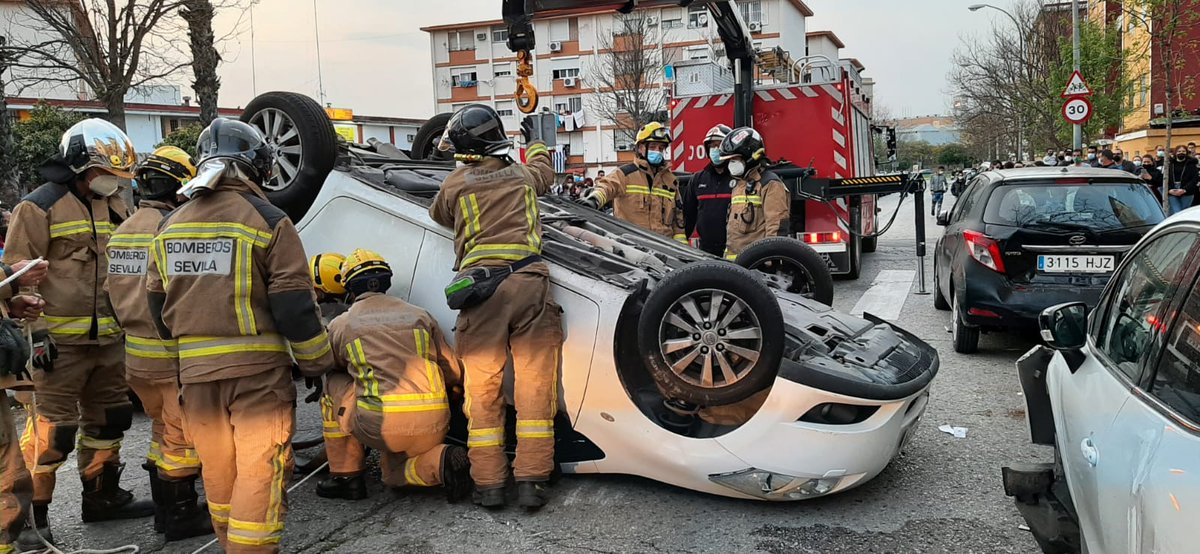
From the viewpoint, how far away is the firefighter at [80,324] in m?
4.00

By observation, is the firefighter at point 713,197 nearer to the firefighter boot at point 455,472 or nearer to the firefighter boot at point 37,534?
the firefighter boot at point 455,472

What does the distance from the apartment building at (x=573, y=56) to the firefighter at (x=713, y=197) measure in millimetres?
45792

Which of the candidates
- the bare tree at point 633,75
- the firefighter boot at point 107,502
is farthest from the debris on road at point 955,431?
the bare tree at point 633,75

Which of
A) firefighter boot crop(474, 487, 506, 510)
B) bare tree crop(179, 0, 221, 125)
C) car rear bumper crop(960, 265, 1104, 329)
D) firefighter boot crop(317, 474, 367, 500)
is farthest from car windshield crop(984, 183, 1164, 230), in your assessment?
bare tree crop(179, 0, 221, 125)

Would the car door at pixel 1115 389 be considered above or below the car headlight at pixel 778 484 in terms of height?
above

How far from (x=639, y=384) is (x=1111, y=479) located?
202 centimetres

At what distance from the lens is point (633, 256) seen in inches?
183

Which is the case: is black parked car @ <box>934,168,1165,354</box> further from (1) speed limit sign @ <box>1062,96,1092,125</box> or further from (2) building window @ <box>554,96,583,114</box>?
(2) building window @ <box>554,96,583,114</box>

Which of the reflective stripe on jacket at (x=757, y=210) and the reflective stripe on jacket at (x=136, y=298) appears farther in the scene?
the reflective stripe on jacket at (x=757, y=210)

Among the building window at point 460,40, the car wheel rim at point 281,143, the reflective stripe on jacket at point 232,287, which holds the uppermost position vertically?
the building window at point 460,40

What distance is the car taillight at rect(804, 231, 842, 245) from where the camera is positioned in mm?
10609

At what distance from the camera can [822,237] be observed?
34.9 feet

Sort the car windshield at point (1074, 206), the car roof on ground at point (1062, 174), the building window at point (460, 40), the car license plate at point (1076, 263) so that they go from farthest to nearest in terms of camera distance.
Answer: the building window at point (460, 40), the car roof on ground at point (1062, 174), the car windshield at point (1074, 206), the car license plate at point (1076, 263)

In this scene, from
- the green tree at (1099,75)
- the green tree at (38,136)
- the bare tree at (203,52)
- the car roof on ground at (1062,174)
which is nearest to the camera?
the car roof on ground at (1062,174)
